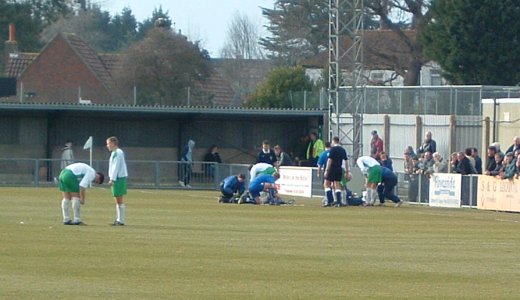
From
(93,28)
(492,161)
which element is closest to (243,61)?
(93,28)

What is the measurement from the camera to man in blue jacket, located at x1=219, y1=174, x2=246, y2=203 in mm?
37312

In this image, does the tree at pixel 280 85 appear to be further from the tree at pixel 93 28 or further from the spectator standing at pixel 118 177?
the tree at pixel 93 28

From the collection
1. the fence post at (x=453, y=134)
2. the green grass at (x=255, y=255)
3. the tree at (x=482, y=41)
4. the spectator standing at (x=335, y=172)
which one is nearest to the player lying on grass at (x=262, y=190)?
the spectator standing at (x=335, y=172)

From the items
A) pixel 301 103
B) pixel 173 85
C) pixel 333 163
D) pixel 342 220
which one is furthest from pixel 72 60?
pixel 342 220

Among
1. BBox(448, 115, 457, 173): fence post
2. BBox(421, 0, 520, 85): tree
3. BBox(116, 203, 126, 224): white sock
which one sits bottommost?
BBox(116, 203, 126, 224): white sock

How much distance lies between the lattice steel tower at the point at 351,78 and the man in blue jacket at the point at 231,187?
10.9 metres

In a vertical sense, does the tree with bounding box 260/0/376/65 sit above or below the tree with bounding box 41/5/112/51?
below

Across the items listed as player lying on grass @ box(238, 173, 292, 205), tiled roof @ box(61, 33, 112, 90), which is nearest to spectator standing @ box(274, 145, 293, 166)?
player lying on grass @ box(238, 173, 292, 205)

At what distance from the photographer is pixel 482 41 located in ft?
194

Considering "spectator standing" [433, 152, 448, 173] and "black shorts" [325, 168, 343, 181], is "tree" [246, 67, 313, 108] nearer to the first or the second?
"spectator standing" [433, 152, 448, 173]

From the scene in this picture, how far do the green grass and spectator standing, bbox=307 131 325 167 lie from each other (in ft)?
59.6

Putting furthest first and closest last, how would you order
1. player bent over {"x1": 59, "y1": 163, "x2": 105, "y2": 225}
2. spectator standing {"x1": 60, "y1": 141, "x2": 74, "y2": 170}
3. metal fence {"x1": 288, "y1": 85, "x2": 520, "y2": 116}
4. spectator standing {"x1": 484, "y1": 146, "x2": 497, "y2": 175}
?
metal fence {"x1": 288, "y1": 85, "x2": 520, "y2": 116} < spectator standing {"x1": 60, "y1": 141, "x2": 74, "y2": 170} < spectator standing {"x1": 484, "y1": 146, "x2": 497, "y2": 175} < player bent over {"x1": 59, "y1": 163, "x2": 105, "y2": 225}

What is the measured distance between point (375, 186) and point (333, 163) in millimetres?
2671

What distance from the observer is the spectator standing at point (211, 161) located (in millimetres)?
49719
